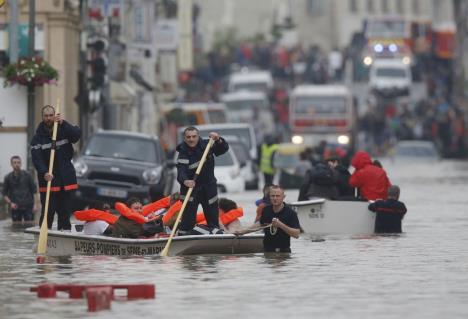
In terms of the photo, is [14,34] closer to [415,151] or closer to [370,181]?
[370,181]

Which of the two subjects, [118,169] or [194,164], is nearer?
[194,164]

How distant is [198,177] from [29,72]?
15.3 m

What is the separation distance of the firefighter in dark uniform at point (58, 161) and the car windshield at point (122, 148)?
12.7 meters

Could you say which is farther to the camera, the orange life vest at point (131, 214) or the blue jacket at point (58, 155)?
the blue jacket at point (58, 155)

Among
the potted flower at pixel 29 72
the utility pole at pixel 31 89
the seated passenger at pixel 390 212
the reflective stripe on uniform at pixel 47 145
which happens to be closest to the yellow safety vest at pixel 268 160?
the utility pole at pixel 31 89

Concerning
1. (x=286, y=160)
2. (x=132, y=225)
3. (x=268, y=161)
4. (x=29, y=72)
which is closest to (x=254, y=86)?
(x=286, y=160)

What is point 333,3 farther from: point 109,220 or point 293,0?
point 109,220

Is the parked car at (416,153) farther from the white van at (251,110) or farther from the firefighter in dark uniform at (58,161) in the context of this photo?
the firefighter in dark uniform at (58,161)

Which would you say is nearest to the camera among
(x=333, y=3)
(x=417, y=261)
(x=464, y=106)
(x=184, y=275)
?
(x=184, y=275)

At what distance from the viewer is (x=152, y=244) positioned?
2672 cm

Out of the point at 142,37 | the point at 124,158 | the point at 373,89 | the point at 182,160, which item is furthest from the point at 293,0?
the point at 182,160

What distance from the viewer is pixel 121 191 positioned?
40375 millimetres

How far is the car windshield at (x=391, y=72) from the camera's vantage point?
4323 inches

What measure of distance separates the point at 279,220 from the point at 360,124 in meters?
71.5
